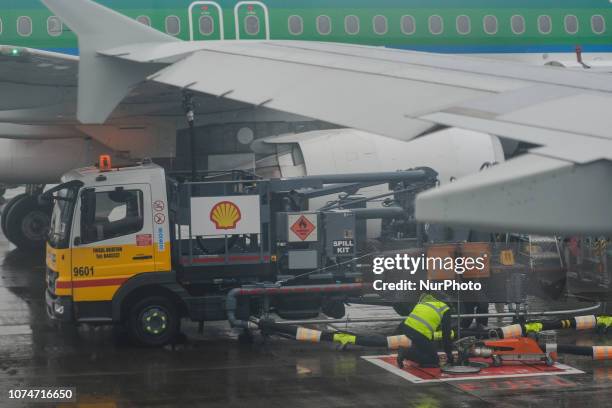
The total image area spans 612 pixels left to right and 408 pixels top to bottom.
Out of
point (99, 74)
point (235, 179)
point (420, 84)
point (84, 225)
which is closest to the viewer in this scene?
point (420, 84)

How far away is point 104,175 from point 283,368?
3463mm

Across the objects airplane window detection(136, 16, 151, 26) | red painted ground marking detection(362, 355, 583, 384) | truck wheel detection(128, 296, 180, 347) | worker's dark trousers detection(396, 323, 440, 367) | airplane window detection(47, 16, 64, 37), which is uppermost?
airplane window detection(136, 16, 151, 26)

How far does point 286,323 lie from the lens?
41.6 feet

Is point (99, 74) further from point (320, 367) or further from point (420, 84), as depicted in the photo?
point (320, 367)

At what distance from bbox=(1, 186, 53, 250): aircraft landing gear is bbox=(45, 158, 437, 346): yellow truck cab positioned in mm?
7643

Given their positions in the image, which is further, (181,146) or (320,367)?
(181,146)

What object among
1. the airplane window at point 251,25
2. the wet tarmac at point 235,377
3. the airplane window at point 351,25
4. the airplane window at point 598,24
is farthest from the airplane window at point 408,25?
the wet tarmac at point 235,377

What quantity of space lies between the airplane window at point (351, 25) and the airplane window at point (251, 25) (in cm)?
165

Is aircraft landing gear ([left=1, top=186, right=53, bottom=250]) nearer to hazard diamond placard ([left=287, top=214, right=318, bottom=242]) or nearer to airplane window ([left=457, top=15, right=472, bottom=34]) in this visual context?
airplane window ([left=457, top=15, right=472, bottom=34])

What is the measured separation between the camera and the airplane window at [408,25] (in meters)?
19.0

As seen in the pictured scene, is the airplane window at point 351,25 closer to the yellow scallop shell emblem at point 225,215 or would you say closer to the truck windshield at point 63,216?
the yellow scallop shell emblem at point 225,215

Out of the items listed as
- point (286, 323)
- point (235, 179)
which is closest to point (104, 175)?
point (235, 179)

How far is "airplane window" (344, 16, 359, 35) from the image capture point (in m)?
18.7

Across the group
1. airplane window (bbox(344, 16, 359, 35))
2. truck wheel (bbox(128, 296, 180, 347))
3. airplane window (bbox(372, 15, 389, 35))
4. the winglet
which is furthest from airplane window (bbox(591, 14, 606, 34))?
the winglet
